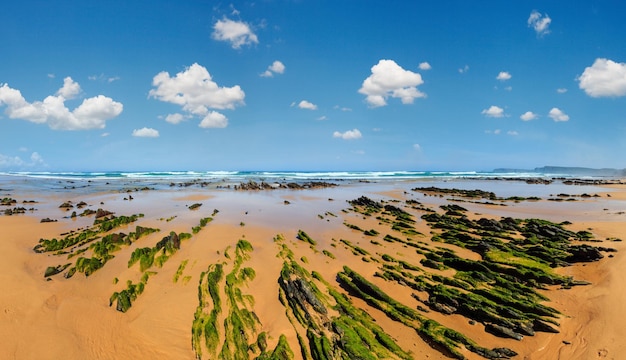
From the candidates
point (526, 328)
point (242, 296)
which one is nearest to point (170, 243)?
point (242, 296)

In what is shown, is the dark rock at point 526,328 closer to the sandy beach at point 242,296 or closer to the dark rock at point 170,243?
the sandy beach at point 242,296

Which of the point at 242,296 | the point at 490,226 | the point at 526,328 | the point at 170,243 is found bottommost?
the point at 526,328

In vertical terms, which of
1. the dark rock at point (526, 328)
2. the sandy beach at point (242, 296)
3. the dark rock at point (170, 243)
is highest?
the dark rock at point (170, 243)

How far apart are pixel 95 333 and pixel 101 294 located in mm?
2089

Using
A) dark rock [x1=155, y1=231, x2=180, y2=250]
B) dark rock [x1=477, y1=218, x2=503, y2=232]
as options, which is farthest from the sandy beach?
dark rock [x1=477, y1=218, x2=503, y2=232]

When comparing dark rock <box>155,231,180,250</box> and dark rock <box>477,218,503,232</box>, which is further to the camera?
dark rock <box>477,218,503,232</box>

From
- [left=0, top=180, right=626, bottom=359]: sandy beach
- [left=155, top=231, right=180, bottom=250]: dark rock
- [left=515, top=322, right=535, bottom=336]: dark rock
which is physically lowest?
[left=515, top=322, right=535, bottom=336]: dark rock

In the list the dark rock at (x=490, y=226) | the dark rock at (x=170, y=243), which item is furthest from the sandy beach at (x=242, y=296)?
→ the dark rock at (x=490, y=226)

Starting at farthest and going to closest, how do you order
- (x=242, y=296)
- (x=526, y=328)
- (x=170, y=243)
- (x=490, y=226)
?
(x=490, y=226)
(x=170, y=243)
(x=242, y=296)
(x=526, y=328)

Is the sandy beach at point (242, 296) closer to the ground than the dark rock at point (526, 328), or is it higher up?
higher up

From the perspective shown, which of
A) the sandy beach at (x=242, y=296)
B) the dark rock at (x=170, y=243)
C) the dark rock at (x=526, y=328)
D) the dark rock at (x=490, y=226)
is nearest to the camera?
the sandy beach at (x=242, y=296)

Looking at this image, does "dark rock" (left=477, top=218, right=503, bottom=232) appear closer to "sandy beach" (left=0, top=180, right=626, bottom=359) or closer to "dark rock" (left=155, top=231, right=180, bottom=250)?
"sandy beach" (left=0, top=180, right=626, bottom=359)

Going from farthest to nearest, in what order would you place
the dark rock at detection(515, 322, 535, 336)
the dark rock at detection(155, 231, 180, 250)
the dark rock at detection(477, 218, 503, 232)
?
1. the dark rock at detection(477, 218, 503, 232)
2. the dark rock at detection(155, 231, 180, 250)
3. the dark rock at detection(515, 322, 535, 336)

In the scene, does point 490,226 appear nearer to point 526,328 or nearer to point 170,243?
point 526,328
